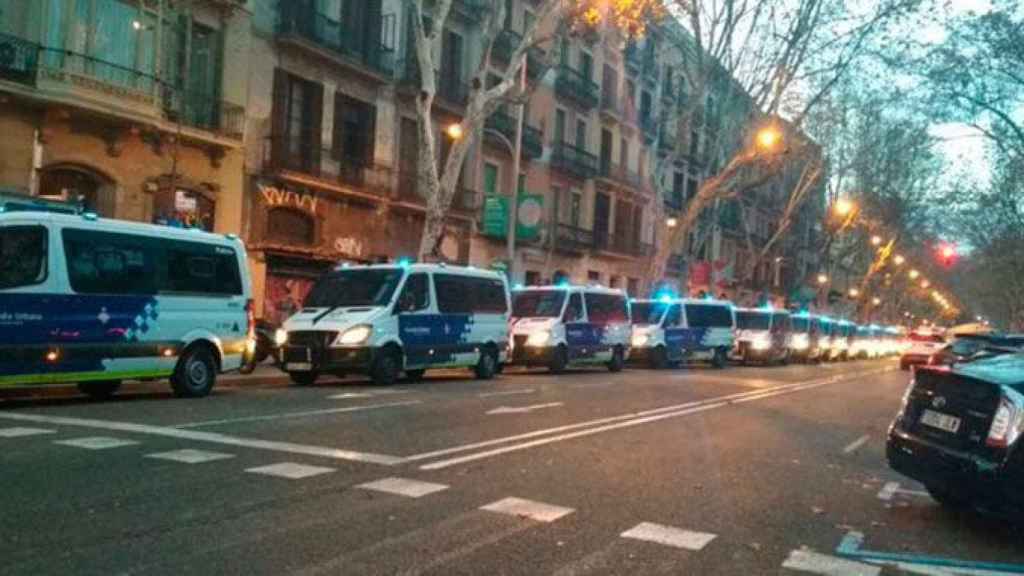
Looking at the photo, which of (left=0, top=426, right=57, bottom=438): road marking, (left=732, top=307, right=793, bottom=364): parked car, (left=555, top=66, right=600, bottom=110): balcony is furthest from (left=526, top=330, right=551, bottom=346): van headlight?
(left=555, top=66, right=600, bottom=110): balcony

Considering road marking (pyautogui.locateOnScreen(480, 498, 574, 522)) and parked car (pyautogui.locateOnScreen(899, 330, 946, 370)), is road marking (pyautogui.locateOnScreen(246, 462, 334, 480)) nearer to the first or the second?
road marking (pyautogui.locateOnScreen(480, 498, 574, 522))

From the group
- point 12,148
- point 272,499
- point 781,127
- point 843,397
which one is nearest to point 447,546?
point 272,499

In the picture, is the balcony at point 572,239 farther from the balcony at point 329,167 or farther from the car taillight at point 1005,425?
the car taillight at point 1005,425

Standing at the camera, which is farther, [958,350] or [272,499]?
[958,350]

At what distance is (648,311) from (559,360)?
694 centimetres

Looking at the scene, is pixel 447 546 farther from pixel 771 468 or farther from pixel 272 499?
pixel 771 468

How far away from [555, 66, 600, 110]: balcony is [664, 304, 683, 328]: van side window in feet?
49.2

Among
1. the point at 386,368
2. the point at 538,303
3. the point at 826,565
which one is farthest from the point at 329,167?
the point at 826,565

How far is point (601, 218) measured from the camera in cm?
4706

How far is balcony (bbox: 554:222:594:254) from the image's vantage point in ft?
138

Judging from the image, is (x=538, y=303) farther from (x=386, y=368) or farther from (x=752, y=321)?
(x=752, y=321)

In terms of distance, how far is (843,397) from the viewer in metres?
20.1

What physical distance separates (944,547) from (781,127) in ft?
109

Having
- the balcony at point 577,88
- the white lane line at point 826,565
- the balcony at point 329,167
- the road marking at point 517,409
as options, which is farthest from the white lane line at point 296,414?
the balcony at point 577,88
